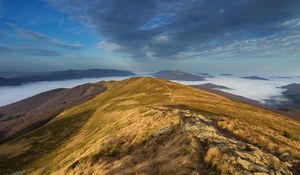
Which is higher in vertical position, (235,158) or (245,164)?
(235,158)

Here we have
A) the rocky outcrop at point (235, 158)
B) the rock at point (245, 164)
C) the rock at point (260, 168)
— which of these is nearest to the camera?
the rocky outcrop at point (235, 158)

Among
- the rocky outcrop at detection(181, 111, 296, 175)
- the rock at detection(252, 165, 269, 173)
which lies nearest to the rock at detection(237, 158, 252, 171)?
the rocky outcrop at detection(181, 111, 296, 175)

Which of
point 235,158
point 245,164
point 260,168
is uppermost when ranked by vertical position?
point 235,158

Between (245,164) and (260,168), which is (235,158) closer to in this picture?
(245,164)

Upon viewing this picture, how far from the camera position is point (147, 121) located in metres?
43.3

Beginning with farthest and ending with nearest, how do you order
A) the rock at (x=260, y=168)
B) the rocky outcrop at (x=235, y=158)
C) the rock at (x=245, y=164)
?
the rock at (x=260, y=168), the rock at (x=245, y=164), the rocky outcrop at (x=235, y=158)

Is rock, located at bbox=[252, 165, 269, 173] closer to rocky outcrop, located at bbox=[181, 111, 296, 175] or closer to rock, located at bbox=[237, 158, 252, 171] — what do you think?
rocky outcrop, located at bbox=[181, 111, 296, 175]

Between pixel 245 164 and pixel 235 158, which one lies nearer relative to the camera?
pixel 245 164

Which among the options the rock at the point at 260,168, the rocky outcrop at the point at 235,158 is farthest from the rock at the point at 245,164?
the rock at the point at 260,168

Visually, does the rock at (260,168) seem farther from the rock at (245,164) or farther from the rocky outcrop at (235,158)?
the rock at (245,164)

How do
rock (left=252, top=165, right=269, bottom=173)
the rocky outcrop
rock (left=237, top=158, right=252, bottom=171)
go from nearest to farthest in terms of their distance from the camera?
1. the rocky outcrop
2. rock (left=237, top=158, right=252, bottom=171)
3. rock (left=252, top=165, right=269, bottom=173)

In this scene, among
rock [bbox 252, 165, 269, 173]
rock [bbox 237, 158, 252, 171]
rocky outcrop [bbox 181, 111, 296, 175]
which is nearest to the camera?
rocky outcrop [bbox 181, 111, 296, 175]

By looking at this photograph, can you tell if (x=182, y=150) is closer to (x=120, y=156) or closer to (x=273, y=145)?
(x=120, y=156)

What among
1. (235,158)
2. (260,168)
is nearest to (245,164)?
(235,158)
